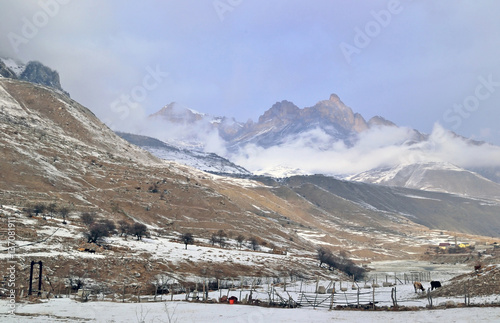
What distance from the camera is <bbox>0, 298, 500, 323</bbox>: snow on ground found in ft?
78.6

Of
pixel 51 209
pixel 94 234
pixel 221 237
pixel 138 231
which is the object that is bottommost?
pixel 221 237

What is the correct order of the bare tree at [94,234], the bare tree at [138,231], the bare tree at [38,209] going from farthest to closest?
the bare tree at [138,231] → the bare tree at [38,209] → the bare tree at [94,234]

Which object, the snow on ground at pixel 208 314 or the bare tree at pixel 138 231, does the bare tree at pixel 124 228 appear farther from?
the snow on ground at pixel 208 314

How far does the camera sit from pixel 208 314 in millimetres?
28016

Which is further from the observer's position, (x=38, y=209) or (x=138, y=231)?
(x=138, y=231)

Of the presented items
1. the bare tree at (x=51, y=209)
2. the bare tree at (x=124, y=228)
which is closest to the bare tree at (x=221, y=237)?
the bare tree at (x=124, y=228)

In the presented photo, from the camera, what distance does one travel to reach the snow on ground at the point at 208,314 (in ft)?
78.6

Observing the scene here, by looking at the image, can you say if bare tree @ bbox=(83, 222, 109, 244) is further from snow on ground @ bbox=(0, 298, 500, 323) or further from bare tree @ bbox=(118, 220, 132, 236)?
snow on ground @ bbox=(0, 298, 500, 323)

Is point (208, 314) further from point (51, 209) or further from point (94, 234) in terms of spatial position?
point (51, 209)

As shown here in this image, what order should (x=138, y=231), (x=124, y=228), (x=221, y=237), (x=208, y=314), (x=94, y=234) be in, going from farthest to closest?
(x=221, y=237)
(x=124, y=228)
(x=138, y=231)
(x=94, y=234)
(x=208, y=314)

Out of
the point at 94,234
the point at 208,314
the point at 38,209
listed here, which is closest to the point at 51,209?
the point at 38,209

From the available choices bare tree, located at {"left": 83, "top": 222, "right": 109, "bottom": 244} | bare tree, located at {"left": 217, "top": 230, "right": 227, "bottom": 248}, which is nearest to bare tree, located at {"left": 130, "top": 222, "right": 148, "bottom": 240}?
bare tree, located at {"left": 83, "top": 222, "right": 109, "bottom": 244}

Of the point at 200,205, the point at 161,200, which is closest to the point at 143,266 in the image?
the point at 161,200

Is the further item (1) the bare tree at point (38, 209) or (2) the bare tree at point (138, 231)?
(2) the bare tree at point (138, 231)
